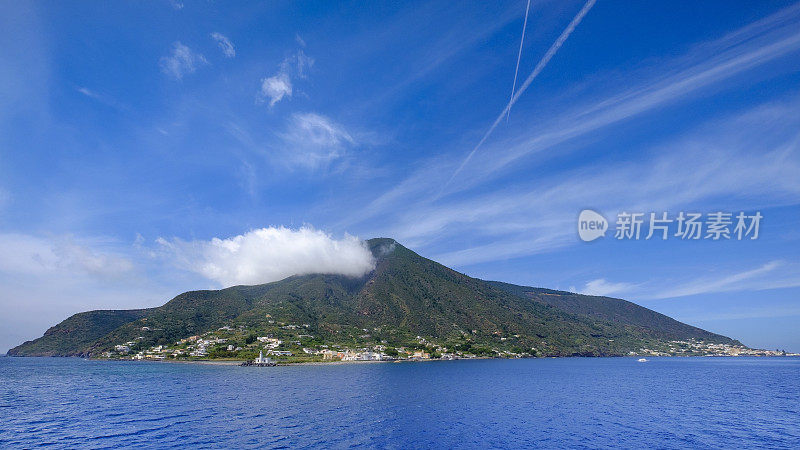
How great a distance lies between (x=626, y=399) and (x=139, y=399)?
331ft

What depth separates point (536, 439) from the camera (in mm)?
47500

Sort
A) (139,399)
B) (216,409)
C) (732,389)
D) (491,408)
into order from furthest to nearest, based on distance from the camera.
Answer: (732,389), (139,399), (491,408), (216,409)

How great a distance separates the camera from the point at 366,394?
8450 centimetres

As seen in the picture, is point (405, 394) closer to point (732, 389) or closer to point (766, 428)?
point (766, 428)

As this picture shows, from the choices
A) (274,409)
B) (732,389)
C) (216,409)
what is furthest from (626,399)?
(216,409)

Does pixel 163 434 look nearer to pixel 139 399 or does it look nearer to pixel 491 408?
pixel 139 399

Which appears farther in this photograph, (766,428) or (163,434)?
(766,428)

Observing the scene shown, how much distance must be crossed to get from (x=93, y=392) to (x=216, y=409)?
141 ft

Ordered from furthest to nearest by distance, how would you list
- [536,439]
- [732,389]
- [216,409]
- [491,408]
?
[732,389]
[491,408]
[216,409]
[536,439]

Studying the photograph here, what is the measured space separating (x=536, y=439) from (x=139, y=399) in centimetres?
7426

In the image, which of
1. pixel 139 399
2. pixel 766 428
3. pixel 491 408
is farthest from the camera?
pixel 139 399

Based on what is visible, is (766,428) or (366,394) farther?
(366,394)

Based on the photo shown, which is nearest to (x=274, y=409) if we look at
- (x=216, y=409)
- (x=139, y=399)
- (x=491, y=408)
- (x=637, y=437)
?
(x=216, y=409)

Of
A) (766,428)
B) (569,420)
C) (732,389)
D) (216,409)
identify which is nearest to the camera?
(766,428)
